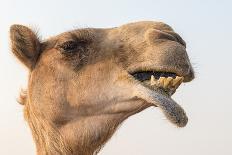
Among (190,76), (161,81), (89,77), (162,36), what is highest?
(162,36)

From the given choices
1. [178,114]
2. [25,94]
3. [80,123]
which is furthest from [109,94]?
[25,94]

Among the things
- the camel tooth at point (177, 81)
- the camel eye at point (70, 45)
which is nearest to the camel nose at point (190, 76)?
the camel tooth at point (177, 81)

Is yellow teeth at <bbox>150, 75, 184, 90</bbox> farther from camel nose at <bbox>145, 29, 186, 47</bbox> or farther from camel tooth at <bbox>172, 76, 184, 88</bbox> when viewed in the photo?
camel nose at <bbox>145, 29, 186, 47</bbox>

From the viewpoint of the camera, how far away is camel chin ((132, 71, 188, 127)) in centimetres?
531

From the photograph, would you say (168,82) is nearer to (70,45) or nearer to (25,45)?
(70,45)

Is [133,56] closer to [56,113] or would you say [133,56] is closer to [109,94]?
[109,94]

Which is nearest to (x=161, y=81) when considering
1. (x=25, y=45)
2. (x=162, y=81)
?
(x=162, y=81)

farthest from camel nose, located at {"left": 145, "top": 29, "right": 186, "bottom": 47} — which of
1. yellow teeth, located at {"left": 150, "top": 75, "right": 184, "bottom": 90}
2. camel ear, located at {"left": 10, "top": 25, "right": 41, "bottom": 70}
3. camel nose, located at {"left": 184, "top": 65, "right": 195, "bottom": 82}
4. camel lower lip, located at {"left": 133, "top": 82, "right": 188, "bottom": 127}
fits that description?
camel ear, located at {"left": 10, "top": 25, "right": 41, "bottom": 70}

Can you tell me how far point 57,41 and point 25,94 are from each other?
1.04 m

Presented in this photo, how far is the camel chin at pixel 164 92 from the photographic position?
17.4ft

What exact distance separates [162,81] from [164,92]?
4.8 inches

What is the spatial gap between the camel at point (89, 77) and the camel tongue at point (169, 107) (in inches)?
5.2

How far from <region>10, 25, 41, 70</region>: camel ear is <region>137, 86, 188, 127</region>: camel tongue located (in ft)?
7.44

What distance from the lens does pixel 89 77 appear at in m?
6.48
